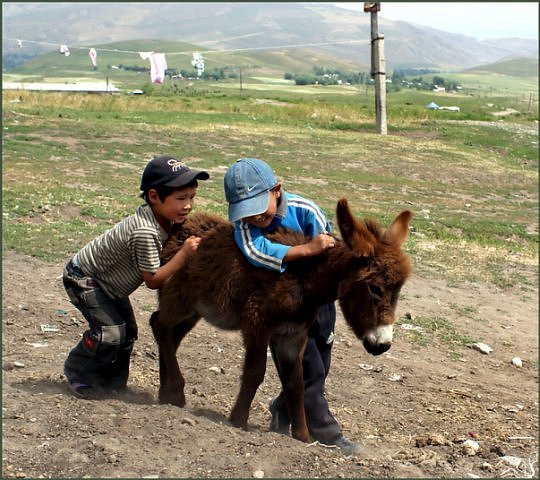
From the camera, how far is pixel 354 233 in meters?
4.60

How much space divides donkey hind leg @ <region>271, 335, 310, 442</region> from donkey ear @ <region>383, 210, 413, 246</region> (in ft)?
2.99

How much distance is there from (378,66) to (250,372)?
2531 centimetres

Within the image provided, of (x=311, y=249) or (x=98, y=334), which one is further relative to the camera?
(x=98, y=334)

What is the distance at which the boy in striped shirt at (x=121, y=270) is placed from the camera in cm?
506

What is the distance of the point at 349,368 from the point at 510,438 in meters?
1.73

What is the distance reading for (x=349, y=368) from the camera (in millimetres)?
7227

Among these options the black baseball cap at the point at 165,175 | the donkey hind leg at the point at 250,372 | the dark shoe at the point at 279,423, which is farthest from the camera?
the dark shoe at the point at 279,423

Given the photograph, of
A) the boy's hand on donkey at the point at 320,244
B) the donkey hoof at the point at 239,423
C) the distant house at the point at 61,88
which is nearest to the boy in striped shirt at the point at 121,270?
the boy's hand on donkey at the point at 320,244

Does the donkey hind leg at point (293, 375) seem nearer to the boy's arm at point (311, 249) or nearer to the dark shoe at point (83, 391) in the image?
the boy's arm at point (311, 249)

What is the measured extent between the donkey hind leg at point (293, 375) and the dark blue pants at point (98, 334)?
1165 mm

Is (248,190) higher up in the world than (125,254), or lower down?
higher up

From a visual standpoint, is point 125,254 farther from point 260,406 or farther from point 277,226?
point 260,406

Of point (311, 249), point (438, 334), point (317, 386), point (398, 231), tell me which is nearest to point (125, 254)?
point (311, 249)

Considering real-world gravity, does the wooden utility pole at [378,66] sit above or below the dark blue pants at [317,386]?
above
